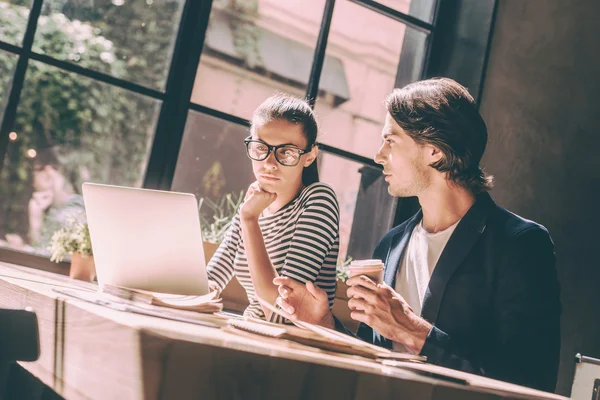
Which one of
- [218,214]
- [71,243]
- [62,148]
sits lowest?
[71,243]

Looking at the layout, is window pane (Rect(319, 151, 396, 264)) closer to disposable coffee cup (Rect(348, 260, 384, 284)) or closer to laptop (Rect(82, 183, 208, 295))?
laptop (Rect(82, 183, 208, 295))

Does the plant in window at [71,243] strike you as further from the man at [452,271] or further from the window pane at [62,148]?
the man at [452,271]

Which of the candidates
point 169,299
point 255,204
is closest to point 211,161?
point 255,204

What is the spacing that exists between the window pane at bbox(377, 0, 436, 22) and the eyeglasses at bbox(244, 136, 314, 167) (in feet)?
5.68

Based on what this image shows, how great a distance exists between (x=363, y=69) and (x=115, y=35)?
1264 mm

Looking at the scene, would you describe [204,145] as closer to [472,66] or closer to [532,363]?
[472,66]

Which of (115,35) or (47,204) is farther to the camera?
(115,35)

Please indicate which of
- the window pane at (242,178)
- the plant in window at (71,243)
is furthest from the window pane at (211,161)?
the plant in window at (71,243)

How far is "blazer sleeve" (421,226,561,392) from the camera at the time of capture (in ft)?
4.77

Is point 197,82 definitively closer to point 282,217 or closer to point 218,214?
point 218,214

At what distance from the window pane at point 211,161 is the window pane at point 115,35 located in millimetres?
265

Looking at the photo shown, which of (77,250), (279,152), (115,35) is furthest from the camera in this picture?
(115,35)

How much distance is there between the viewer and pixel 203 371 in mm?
704

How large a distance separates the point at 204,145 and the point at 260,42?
22.6 inches
